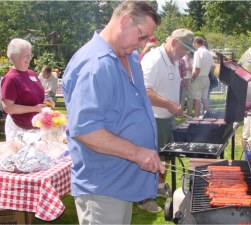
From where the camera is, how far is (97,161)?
1.95 m

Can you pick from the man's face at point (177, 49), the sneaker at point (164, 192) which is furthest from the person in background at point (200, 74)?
the man's face at point (177, 49)

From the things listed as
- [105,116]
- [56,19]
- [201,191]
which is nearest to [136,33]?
[105,116]

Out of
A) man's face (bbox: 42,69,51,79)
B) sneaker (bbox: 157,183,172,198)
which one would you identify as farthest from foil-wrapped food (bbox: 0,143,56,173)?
man's face (bbox: 42,69,51,79)

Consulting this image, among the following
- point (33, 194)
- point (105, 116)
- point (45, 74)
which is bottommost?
point (33, 194)

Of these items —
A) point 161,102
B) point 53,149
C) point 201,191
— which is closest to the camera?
point 201,191

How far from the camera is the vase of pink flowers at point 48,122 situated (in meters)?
3.40

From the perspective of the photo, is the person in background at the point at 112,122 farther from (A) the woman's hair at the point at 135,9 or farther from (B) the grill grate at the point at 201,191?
(B) the grill grate at the point at 201,191

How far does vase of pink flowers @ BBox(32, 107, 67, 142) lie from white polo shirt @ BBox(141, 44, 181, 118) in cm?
93

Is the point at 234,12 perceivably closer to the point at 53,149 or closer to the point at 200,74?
the point at 200,74

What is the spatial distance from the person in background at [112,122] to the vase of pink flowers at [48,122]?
56.1 inches

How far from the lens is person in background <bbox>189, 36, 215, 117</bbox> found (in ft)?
27.8

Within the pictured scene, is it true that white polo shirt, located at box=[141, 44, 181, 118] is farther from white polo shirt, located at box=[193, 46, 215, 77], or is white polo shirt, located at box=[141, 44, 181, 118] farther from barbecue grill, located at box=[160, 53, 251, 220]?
white polo shirt, located at box=[193, 46, 215, 77]

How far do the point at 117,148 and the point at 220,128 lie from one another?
2055mm

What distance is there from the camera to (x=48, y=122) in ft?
11.2
